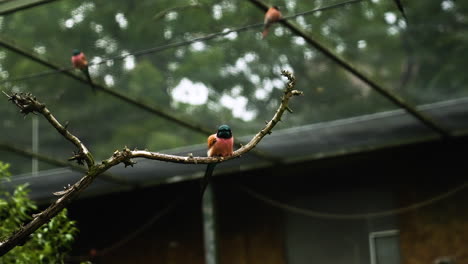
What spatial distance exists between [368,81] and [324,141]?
129 centimetres

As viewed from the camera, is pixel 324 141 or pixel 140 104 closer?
pixel 140 104

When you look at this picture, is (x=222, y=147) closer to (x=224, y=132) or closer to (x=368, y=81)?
(x=224, y=132)

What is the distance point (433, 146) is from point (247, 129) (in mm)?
1987

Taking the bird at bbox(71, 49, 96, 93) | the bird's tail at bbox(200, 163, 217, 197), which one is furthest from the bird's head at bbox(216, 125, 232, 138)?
the bird at bbox(71, 49, 96, 93)

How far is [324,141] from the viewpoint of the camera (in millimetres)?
8773

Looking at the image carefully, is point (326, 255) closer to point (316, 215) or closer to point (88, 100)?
point (316, 215)

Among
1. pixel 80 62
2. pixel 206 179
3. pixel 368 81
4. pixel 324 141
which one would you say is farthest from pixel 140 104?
pixel 206 179

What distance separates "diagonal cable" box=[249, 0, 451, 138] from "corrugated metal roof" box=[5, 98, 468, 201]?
0.07 meters

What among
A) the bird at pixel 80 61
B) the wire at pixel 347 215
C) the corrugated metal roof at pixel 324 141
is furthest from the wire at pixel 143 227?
the bird at pixel 80 61

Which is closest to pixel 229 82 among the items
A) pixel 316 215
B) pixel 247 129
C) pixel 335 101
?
pixel 247 129

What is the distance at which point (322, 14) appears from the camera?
27.1 feet

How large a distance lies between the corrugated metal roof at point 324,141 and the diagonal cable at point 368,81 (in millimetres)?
72

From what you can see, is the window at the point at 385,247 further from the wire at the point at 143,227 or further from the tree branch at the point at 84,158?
the tree branch at the point at 84,158

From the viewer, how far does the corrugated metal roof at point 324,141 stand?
27.3 ft
